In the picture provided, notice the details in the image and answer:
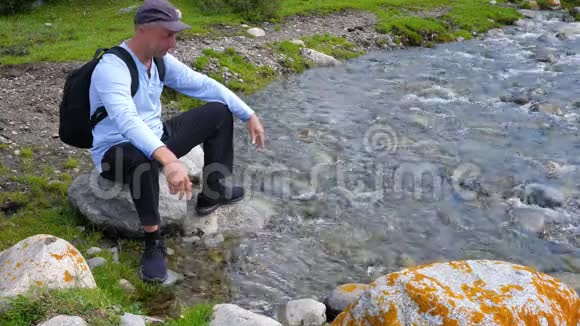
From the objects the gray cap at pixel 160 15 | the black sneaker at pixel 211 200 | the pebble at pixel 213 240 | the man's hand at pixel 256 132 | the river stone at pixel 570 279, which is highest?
the gray cap at pixel 160 15

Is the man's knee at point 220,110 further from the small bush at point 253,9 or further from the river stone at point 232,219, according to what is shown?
the small bush at point 253,9

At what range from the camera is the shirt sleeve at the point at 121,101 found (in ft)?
18.6

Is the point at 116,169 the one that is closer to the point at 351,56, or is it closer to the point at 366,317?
the point at 366,317

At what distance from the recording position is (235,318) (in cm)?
545

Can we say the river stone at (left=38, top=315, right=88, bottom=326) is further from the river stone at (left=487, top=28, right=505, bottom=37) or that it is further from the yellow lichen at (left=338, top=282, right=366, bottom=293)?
the river stone at (left=487, top=28, right=505, bottom=37)

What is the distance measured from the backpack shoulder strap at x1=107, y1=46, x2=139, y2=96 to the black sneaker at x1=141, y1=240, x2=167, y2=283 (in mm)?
1968

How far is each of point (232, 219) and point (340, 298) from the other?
101 inches

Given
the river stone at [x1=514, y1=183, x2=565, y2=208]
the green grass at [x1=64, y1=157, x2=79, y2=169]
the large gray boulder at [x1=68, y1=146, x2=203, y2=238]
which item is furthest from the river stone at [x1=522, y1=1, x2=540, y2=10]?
the large gray boulder at [x1=68, y1=146, x2=203, y2=238]

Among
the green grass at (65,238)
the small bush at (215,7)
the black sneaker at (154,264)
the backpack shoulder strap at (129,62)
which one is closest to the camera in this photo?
the green grass at (65,238)

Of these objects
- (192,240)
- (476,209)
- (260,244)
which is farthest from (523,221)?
(192,240)

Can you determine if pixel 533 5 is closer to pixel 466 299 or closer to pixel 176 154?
pixel 176 154

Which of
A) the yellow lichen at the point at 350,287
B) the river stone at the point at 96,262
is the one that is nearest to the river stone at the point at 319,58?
the yellow lichen at the point at 350,287

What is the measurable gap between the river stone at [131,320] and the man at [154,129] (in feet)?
4.00

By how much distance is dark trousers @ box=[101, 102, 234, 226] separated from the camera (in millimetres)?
6512
